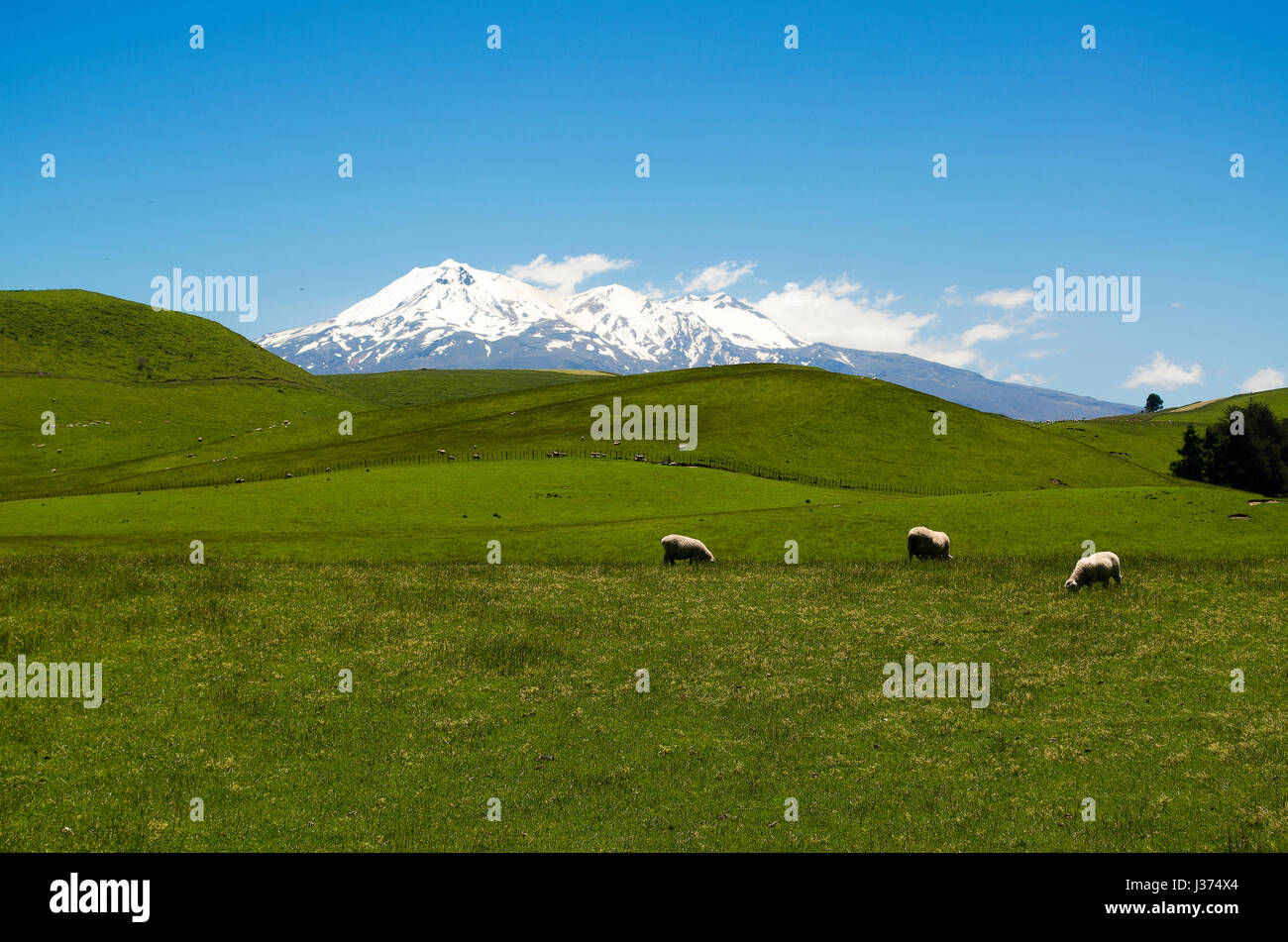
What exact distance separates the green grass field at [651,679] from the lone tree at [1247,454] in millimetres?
49900

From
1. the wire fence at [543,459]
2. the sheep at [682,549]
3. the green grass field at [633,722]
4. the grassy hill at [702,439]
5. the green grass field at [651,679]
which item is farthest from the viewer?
the grassy hill at [702,439]

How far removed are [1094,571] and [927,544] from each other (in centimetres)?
1149

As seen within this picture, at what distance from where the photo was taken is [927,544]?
4700 centimetres

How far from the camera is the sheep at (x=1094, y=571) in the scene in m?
36.1

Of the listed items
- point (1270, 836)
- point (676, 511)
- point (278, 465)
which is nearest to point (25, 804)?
point (1270, 836)

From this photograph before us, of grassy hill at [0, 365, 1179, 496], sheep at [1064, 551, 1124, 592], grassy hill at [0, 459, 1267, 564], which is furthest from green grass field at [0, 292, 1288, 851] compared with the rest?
grassy hill at [0, 365, 1179, 496]

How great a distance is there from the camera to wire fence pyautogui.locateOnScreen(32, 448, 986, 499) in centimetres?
8906

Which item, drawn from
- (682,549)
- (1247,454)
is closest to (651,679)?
(682,549)

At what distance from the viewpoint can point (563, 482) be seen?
258 ft

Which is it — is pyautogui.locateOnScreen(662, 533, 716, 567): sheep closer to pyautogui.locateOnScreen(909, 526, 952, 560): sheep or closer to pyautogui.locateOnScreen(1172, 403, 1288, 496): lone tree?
pyautogui.locateOnScreen(909, 526, 952, 560): sheep

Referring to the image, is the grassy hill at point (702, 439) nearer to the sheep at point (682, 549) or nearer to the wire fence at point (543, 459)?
the wire fence at point (543, 459)

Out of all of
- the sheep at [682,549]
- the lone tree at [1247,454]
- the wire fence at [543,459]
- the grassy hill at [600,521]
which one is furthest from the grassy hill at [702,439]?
the sheep at [682,549]

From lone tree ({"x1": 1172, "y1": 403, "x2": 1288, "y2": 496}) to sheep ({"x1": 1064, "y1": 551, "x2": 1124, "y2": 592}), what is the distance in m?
79.5

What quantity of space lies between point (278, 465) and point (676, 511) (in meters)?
58.4
